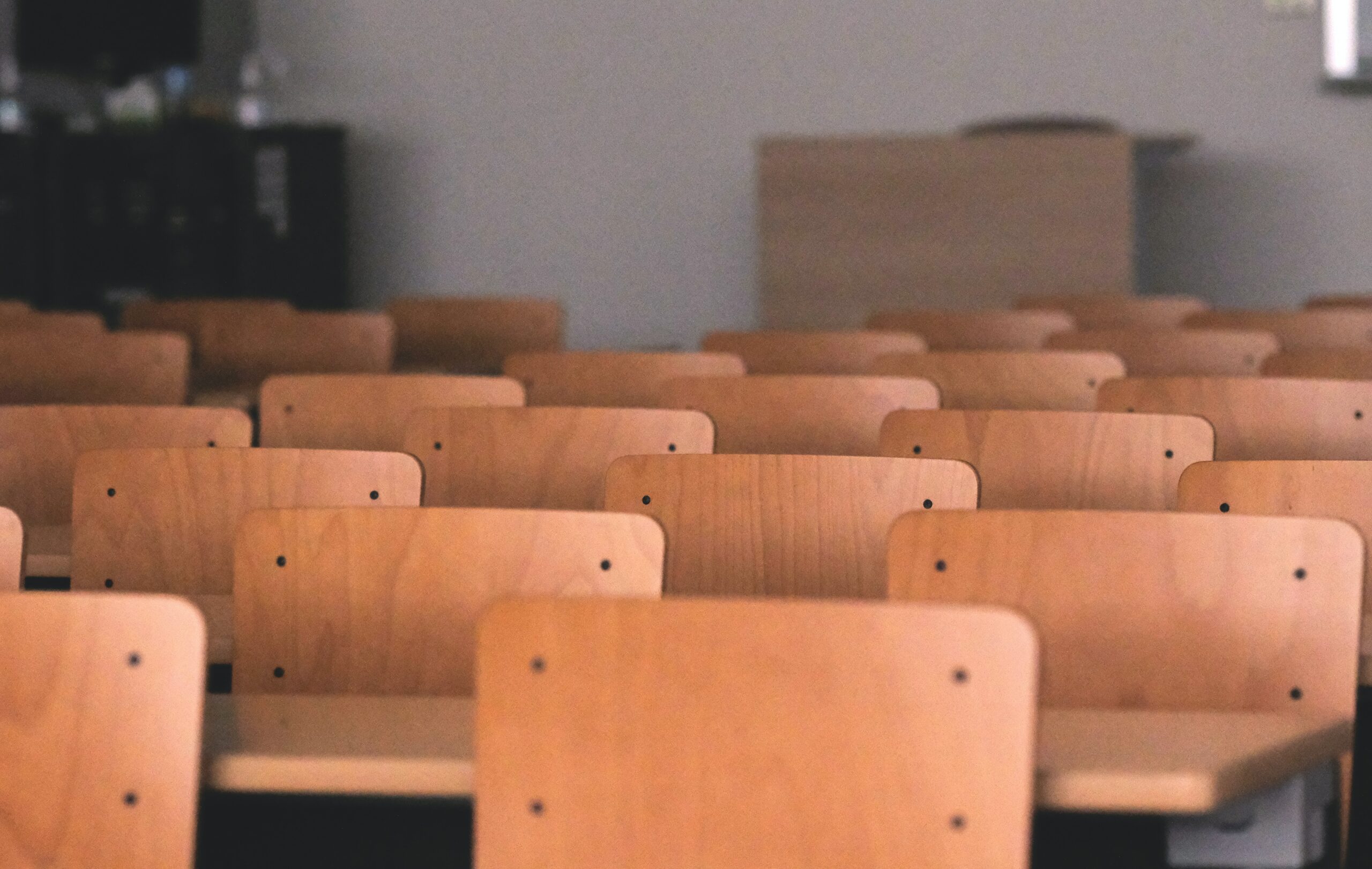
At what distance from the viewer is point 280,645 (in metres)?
2.05

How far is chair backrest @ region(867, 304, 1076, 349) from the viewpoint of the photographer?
5125 millimetres

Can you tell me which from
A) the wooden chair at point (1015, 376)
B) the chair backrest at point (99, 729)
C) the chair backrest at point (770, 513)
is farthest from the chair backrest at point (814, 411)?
the chair backrest at point (99, 729)

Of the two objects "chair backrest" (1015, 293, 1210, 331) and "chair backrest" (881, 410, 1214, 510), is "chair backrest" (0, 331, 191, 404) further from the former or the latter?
"chair backrest" (1015, 293, 1210, 331)

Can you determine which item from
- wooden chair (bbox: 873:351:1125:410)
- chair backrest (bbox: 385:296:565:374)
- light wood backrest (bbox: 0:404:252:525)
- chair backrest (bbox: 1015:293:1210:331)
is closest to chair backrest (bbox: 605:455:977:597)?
light wood backrest (bbox: 0:404:252:525)

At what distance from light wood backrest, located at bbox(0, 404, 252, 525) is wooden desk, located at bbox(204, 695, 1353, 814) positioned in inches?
54.4

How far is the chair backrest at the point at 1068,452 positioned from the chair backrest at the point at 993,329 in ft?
7.15

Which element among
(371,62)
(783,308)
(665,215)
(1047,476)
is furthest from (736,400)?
(371,62)

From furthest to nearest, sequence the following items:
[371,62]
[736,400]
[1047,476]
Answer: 1. [371,62]
2. [736,400]
3. [1047,476]

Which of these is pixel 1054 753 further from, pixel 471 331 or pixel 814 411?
pixel 471 331

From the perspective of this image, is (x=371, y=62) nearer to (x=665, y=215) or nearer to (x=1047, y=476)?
(x=665, y=215)

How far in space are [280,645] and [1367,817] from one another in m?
1.54

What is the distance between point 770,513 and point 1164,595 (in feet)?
2.29

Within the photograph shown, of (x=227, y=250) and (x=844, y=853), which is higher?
(x=227, y=250)

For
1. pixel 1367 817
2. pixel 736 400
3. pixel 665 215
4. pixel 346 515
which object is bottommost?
pixel 1367 817
